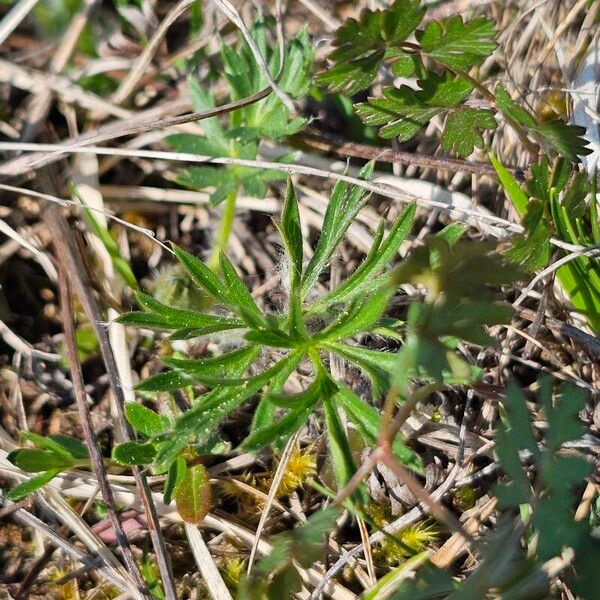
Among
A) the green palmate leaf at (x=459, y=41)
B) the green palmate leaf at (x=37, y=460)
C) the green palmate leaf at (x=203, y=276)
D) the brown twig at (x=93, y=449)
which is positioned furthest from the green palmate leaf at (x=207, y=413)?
the green palmate leaf at (x=459, y=41)

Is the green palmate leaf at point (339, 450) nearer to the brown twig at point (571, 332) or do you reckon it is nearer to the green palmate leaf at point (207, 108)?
the brown twig at point (571, 332)

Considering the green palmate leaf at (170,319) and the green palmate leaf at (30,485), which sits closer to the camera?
the green palmate leaf at (170,319)

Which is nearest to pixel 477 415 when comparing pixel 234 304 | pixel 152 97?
pixel 234 304

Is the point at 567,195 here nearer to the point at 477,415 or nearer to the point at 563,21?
the point at 477,415

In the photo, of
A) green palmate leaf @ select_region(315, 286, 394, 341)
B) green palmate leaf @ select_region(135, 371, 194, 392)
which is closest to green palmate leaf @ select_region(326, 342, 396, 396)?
green palmate leaf @ select_region(315, 286, 394, 341)

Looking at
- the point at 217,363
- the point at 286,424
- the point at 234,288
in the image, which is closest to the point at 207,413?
the point at 217,363
